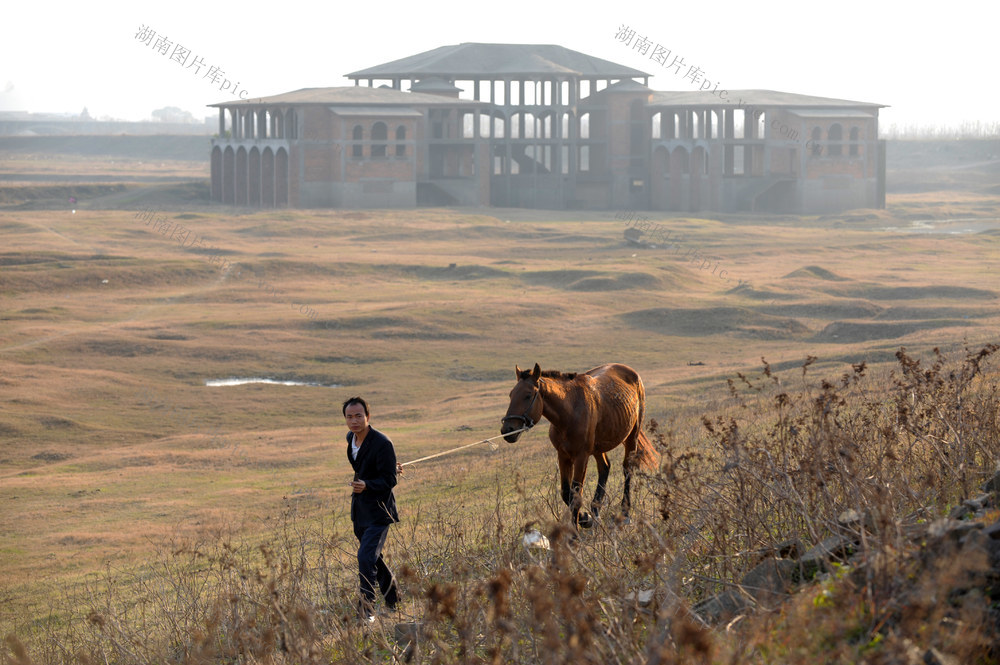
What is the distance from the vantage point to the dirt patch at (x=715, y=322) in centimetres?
2989

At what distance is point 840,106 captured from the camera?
65250 millimetres

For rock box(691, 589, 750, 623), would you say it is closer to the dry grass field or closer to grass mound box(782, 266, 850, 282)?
the dry grass field

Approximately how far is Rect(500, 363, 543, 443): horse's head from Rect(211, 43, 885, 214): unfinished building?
5322cm

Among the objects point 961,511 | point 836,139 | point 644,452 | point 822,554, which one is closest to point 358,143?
point 836,139

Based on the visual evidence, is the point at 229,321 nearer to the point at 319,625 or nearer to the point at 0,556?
the point at 0,556

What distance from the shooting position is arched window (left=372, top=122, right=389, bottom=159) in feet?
201

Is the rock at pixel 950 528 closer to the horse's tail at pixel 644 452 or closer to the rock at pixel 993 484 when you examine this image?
the rock at pixel 993 484

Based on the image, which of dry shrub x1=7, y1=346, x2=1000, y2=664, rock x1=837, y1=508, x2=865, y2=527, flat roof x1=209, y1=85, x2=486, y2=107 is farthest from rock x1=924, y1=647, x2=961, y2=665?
flat roof x1=209, y1=85, x2=486, y2=107

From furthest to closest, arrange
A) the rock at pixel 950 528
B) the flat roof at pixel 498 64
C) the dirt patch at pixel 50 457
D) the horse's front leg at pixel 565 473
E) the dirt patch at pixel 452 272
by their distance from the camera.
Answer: the flat roof at pixel 498 64 → the dirt patch at pixel 452 272 → the dirt patch at pixel 50 457 → the horse's front leg at pixel 565 473 → the rock at pixel 950 528

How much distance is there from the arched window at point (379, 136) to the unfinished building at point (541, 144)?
58mm

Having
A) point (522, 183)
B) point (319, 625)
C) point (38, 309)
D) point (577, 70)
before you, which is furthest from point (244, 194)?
point (319, 625)

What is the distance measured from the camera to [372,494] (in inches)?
297

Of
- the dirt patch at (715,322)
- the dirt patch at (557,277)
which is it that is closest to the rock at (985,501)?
the dirt patch at (715,322)

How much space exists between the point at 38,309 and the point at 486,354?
12.9 metres
